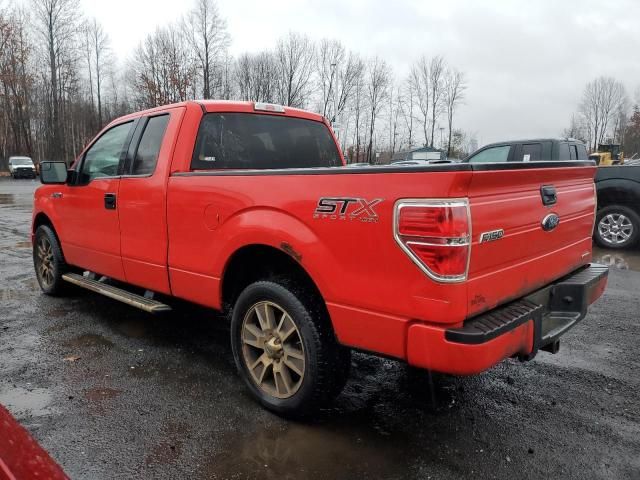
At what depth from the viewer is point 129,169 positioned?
4066 millimetres

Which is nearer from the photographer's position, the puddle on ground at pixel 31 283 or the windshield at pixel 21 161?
the puddle on ground at pixel 31 283

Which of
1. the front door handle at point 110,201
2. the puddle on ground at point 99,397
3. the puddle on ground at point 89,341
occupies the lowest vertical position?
the puddle on ground at point 99,397

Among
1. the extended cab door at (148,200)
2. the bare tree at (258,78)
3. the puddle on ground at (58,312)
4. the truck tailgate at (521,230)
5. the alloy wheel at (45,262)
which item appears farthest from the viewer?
the bare tree at (258,78)

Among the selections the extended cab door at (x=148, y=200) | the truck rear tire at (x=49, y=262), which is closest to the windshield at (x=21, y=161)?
the truck rear tire at (x=49, y=262)

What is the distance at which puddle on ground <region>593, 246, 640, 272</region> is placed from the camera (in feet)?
24.6

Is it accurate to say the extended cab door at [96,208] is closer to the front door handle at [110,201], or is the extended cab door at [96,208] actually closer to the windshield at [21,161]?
the front door handle at [110,201]

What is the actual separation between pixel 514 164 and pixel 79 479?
2.65 metres

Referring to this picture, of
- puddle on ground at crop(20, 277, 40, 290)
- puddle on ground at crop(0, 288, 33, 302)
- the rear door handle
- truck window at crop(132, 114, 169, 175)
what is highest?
truck window at crop(132, 114, 169, 175)

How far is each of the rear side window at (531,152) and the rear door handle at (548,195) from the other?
6241mm

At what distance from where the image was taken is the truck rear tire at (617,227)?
830 centimetres

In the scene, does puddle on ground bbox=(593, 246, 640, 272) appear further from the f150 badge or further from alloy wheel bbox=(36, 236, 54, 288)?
alloy wheel bbox=(36, 236, 54, 288)

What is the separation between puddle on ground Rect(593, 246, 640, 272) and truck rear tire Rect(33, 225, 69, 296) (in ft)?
25.2

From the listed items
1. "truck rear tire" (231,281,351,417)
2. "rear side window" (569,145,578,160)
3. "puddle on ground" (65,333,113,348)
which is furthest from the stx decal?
"rear side window" (569,145,578,160)

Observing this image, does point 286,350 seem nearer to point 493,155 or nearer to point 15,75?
point 493,155
